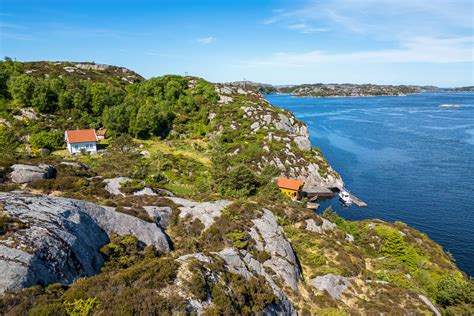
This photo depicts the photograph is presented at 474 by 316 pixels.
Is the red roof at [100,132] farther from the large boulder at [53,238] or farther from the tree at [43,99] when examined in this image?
the large boulder at [53,238]

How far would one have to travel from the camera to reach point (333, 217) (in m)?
44.1

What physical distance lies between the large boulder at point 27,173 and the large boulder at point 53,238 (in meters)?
9.62

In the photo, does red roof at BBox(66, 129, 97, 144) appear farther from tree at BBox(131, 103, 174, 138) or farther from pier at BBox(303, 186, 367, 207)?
pier at BBox(303, 186, 367, 207)

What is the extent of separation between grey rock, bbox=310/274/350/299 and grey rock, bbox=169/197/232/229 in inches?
389

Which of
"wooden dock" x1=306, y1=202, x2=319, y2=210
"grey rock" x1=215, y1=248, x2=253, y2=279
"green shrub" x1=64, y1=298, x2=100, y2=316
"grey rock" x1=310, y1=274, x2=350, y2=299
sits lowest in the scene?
"wooden dock" x1=306, y1=202, x2=319, y2=210

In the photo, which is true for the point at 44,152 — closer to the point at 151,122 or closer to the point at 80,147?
the point at 80,147

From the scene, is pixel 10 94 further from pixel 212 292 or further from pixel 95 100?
pixel 212 292

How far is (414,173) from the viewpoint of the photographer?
7994cm

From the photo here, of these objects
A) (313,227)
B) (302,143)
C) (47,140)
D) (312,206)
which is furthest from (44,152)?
(302,143)

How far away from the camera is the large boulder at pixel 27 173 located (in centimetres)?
2461

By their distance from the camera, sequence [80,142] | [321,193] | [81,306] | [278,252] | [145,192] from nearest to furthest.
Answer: [81,306]
[278,252]
[145,192]
[80,142]
[321,193]

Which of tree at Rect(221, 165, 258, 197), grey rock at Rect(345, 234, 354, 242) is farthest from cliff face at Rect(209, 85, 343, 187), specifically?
grey rock at Rect(345, 234, 354, 242)

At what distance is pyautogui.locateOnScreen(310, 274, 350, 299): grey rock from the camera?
22348mm

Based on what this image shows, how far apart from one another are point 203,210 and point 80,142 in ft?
170
